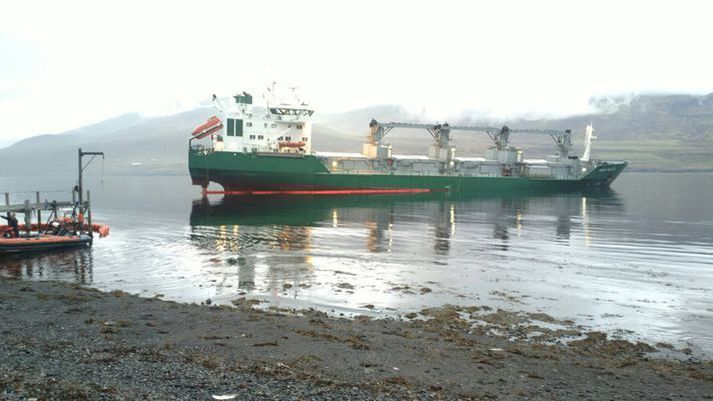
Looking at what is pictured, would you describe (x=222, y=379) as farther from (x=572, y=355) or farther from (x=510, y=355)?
(x=572, y=355)

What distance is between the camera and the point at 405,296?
21.2 metres

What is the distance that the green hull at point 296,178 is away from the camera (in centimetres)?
6769

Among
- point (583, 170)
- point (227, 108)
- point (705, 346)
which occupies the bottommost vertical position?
point (705, 346)

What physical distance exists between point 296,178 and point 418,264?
44658mm

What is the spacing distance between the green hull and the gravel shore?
49828 millimetres

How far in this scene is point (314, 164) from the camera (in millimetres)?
71375

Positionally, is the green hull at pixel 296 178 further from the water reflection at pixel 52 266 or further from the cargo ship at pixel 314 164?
the water reflection at pixel 52 266

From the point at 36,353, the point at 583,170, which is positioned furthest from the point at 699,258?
the point at 583,170

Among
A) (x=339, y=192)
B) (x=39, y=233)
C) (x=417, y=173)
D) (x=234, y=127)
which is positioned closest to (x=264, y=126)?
(x=234, y=127)

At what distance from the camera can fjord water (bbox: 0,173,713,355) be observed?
20.2m

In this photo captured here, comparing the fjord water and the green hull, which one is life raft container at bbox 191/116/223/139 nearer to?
Result: the green hull

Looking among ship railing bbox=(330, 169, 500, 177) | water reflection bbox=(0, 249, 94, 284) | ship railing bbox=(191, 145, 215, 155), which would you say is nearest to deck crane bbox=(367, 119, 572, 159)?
ship railing bbox=(330, 169, 500, 177)

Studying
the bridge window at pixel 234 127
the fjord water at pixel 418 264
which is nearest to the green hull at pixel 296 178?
the bridge window at pixel 234 127

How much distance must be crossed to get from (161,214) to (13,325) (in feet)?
136
